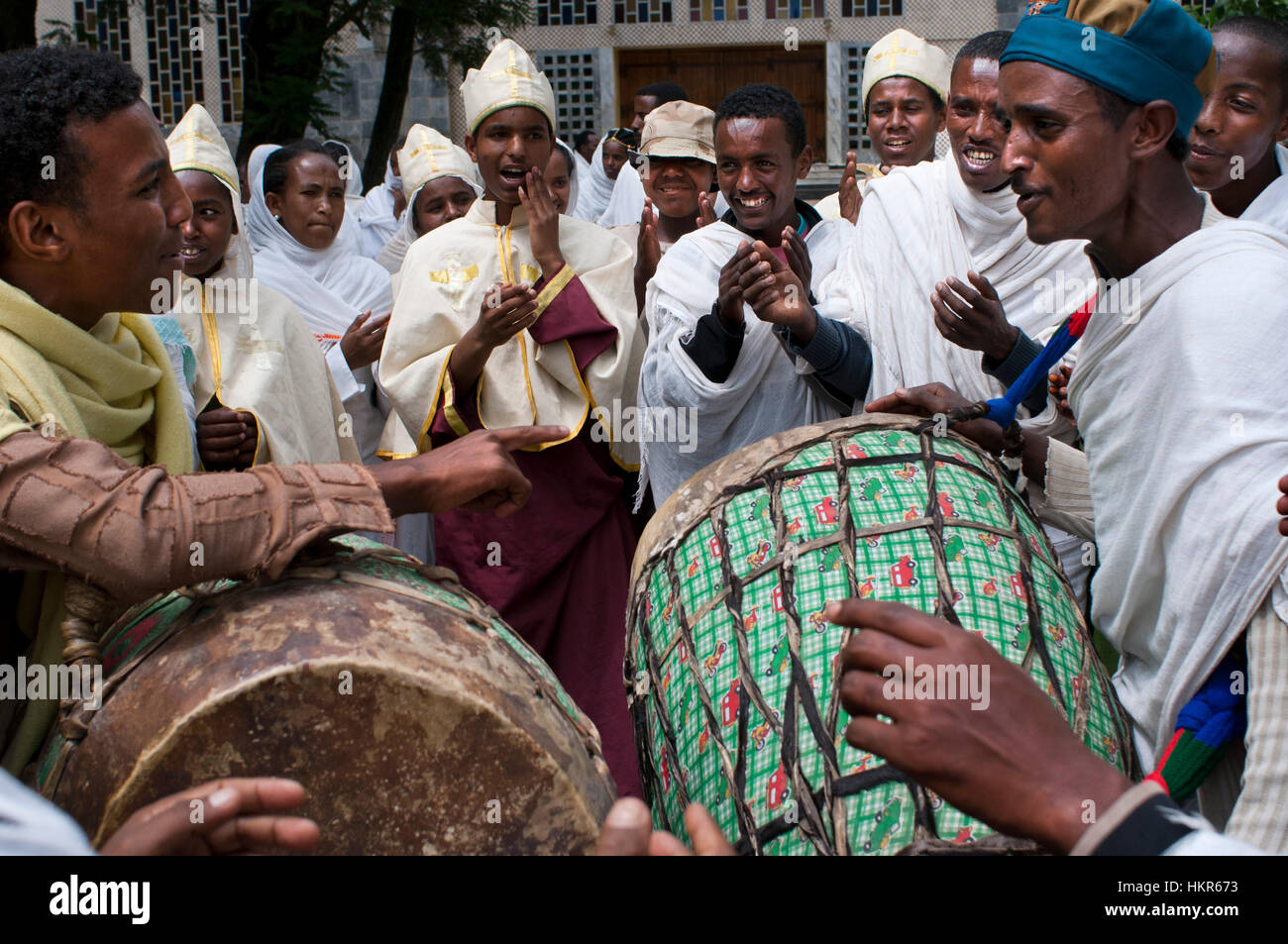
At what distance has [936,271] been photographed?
11.6ft

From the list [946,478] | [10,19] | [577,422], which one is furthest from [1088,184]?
[10,19]

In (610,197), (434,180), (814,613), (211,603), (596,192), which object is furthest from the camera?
(596,192)

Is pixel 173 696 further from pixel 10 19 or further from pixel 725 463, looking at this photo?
pixel 10 19

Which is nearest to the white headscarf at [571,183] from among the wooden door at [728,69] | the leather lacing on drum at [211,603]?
the leather lacing on drum at [211,603]

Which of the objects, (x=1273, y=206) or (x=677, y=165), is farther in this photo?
(x=677, y=165)

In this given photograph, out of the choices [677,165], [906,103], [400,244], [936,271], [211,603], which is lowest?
[211,603]

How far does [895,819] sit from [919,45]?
382 cm

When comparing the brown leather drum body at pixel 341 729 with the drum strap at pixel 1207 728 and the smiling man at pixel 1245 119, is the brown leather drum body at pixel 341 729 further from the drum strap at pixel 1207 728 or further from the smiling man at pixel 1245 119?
the smiling man at pixel 1245 119

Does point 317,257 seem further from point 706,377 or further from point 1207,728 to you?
point 1207,728

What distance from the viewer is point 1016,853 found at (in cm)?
163

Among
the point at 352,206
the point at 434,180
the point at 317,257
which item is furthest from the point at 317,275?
the point at 352,206

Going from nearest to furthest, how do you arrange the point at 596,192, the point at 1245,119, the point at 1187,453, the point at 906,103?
the point at 1187,453 < the point at 1245,119 < the point at 906,103 < the point at 596,192

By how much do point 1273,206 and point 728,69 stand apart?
15.1 meters

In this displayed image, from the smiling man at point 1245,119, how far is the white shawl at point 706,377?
4.23 feet
